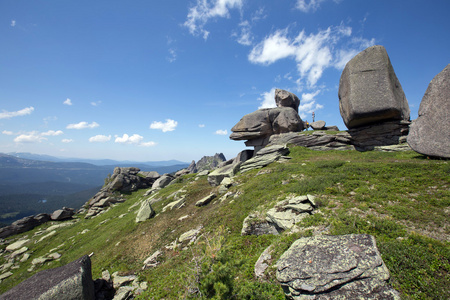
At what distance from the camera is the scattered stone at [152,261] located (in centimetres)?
1361

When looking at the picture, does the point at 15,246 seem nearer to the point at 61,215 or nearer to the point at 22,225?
the point at 22,225

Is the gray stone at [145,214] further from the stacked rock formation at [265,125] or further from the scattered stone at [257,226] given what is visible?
the stacked rock formation at [265,125]

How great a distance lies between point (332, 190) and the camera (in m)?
13.7

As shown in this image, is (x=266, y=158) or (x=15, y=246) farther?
(x=266, y=158)

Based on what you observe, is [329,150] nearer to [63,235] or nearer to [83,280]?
[83,280]

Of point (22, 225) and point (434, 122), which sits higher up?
point (434, 122)

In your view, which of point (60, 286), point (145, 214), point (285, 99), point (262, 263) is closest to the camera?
point (262, 263)

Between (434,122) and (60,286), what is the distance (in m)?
34.2

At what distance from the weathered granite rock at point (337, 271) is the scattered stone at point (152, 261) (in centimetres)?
1059

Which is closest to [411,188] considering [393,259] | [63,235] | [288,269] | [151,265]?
[393,259]

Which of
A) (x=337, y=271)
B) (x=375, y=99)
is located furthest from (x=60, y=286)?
(x=375, y=99)

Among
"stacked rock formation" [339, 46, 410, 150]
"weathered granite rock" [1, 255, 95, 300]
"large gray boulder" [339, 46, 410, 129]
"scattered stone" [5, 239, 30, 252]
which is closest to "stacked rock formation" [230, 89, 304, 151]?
"stacked rock formation" [339, 46, 410, 150]

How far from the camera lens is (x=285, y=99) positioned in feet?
153

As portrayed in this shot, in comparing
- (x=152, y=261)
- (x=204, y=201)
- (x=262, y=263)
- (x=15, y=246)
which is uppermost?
(x=262, y=263)
